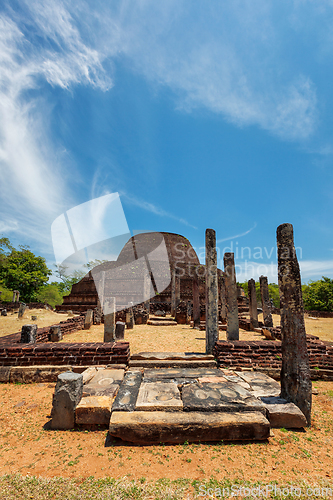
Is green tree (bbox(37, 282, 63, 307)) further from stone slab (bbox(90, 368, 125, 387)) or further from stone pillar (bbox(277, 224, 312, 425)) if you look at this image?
stone pillar (bbox(277, 224, 312, 425))

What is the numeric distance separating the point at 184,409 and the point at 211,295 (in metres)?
3.54

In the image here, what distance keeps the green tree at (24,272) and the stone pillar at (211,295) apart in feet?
103

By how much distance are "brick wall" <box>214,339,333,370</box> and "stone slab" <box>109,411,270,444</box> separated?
2.25 m

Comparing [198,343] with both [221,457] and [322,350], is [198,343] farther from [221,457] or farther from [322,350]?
[221,457]

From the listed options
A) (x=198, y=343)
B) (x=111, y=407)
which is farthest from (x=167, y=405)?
(x=198, y=343)

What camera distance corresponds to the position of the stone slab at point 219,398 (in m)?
2.94

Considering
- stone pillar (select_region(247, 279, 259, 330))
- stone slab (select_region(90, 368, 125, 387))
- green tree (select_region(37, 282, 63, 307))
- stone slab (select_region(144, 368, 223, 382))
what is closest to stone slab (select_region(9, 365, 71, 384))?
stone slab (select_region(90, 368, 125, 387))

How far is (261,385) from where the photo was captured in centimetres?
378

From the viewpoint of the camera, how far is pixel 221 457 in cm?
244

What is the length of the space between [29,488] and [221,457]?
180 cm

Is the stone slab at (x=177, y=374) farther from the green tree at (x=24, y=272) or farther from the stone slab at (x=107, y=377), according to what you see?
the green tree at (x=24, y=272)

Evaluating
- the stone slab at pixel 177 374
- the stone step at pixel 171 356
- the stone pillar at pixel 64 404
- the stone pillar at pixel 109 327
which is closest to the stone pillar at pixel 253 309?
the stone step at pixel 171 356

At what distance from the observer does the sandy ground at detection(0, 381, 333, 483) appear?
2.22 metres

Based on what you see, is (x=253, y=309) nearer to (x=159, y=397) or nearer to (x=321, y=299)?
(x=159, y=397)
